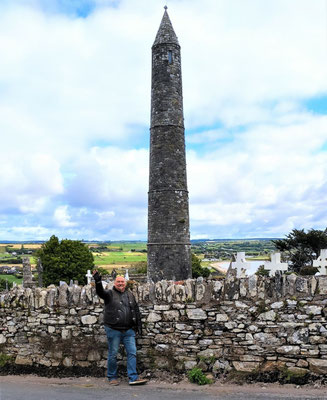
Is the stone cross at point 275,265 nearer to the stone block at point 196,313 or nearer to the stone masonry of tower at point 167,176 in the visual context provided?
the stone block at point 196,313

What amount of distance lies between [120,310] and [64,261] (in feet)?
128

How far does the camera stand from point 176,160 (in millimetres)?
21172

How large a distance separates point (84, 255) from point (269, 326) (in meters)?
41.0

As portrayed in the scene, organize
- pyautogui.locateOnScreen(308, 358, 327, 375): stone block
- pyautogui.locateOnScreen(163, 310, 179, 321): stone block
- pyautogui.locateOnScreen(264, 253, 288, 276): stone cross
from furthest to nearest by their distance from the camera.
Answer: pyautogui.locateOnScreen(264, 253, 288, 276): stone cross → pyautogui.locateOnScreen(163, 310, 179, 321): stone block → pyautogui.locateOnScreen(308, 358, 327, 375): stone block

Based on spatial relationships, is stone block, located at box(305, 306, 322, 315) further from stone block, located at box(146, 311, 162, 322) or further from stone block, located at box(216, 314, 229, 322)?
stone block, located at box(146, 311, 162, 322)

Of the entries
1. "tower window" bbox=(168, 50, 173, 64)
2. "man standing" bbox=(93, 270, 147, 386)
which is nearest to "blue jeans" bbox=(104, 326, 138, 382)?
"man standing" bbox=(93, 270, 147, 386)

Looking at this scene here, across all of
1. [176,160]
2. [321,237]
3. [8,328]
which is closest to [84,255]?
[321,237]

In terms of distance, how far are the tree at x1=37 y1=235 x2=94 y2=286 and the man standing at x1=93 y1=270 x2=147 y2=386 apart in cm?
3792

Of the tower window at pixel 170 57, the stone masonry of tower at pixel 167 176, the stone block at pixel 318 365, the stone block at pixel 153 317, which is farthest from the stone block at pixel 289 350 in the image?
the tower window at pixel 170 57

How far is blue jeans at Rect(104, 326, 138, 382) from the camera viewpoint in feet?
24.4

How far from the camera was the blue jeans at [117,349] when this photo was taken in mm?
7434

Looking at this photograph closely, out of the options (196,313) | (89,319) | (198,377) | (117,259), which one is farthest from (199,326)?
(117,259)

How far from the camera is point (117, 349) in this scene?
7.48m

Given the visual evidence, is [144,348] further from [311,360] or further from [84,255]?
[84,255]
